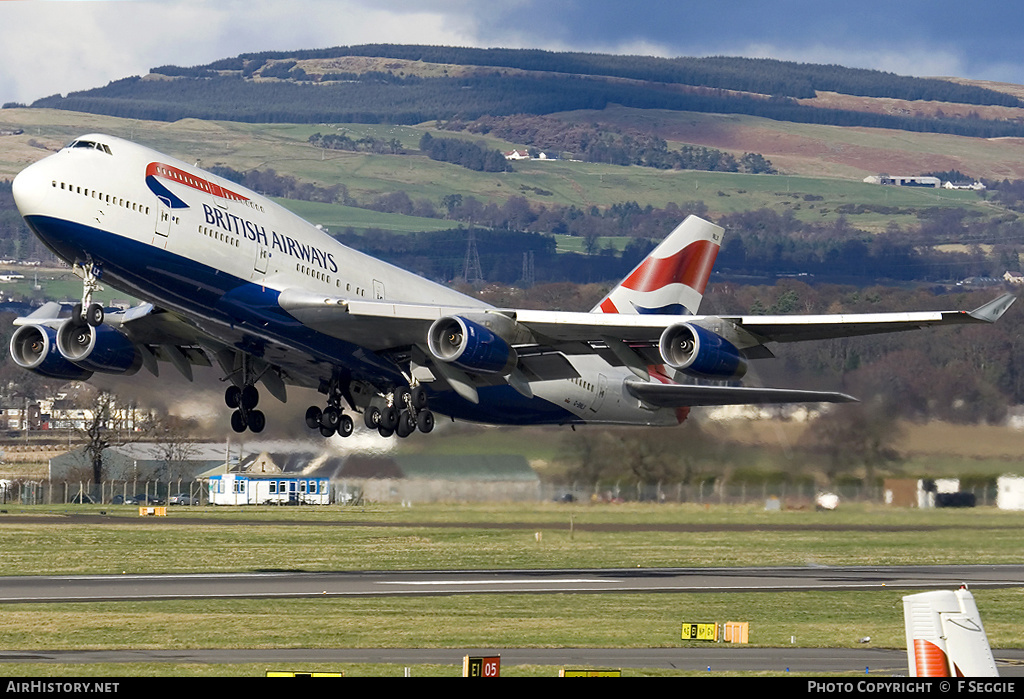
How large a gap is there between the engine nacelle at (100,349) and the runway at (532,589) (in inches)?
281

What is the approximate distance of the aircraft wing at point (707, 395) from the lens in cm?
5006

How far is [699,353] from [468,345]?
6.45 m

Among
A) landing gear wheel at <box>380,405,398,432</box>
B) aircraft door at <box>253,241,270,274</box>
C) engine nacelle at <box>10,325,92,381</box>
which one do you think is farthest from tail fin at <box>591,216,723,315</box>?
engine nacelle at <box>10,325,92,381</box>

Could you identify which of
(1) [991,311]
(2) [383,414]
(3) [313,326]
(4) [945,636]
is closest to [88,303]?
(3) [313,326]

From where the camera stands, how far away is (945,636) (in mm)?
14555

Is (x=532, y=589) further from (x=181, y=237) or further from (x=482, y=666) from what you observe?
(x=482, y=666)

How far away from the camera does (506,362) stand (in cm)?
4084

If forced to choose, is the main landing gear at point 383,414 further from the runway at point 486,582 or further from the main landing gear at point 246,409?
the runway at point 486,582

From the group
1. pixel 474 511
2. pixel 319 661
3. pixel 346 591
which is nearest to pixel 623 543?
pixel 474 511

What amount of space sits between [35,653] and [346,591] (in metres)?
14.1

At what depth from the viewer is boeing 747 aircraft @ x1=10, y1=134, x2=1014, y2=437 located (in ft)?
121

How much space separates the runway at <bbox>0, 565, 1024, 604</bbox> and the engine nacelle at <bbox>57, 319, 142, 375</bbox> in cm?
713

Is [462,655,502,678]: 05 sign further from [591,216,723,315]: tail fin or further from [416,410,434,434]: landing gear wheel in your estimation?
[591,216,723,315]: tail fin

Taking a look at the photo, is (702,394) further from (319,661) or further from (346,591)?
(319,661)
